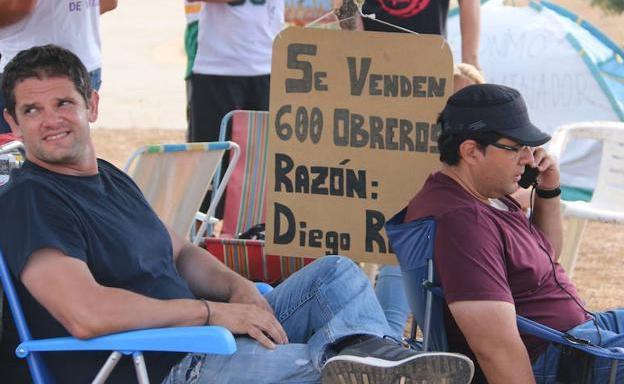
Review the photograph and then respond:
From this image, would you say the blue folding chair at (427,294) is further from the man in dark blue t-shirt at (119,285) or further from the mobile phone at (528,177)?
the mobile phone at (528,177)

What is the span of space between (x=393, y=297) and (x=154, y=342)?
1.70m

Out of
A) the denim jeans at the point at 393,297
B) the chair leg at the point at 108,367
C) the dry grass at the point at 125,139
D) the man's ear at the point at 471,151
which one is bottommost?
the dry grass at the point at 125,139

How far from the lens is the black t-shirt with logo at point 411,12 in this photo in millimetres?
5328

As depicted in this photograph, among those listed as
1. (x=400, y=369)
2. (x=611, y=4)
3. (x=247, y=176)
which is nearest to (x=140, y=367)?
(x=400, y=369)

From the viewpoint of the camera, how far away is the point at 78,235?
3.09m

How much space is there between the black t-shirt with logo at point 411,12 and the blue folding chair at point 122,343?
2.70 m

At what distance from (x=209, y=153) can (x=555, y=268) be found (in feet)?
5.44

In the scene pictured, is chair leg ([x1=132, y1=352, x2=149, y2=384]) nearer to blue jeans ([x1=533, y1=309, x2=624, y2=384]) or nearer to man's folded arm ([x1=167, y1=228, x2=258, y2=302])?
man's folded arm ([x1=167, y1=228, x2=258, y2=302])

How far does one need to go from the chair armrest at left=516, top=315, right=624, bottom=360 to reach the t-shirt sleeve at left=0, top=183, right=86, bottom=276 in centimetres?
123

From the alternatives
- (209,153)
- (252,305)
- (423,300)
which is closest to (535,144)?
(423,300)

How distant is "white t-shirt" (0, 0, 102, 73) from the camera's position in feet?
16.0

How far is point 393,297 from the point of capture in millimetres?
→ 4445

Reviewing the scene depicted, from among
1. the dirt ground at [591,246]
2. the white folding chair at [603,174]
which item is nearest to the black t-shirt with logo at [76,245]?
the white folding chair at [603,174]

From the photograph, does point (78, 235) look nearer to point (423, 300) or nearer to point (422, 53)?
point (423, 300)
